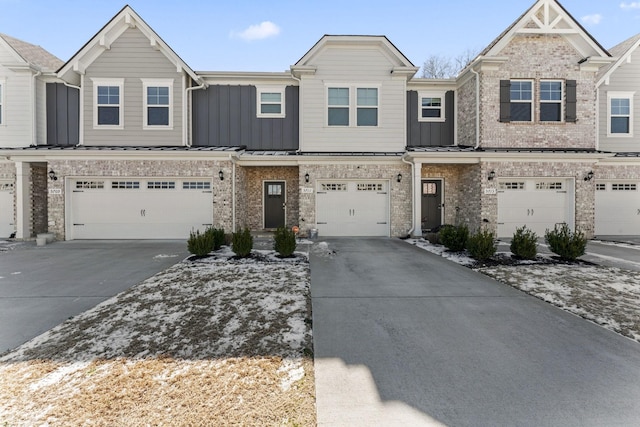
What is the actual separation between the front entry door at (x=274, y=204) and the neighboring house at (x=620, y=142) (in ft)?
40.0

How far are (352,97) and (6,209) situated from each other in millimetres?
13526

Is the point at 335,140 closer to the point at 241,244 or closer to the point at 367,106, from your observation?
the point at 367,106

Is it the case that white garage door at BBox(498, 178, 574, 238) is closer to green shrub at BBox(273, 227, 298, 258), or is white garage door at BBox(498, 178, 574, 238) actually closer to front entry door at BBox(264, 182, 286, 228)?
green shrub at BBox(273, 227, 298, 258)

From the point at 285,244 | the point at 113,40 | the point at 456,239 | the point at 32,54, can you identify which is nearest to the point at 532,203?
the point at 456,239

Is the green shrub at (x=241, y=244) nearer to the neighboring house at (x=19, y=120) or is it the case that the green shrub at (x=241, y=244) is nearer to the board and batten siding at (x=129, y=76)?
the board and batten siding at (x=129, y=76)

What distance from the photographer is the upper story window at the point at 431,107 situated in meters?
13.0

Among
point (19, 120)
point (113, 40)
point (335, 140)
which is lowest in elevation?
point (335, 140)

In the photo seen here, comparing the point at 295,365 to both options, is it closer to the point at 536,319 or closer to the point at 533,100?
the point at 536,319

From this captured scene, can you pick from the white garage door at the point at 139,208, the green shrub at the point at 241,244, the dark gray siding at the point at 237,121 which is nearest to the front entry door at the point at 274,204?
the dark gray siding at the point at 237,121

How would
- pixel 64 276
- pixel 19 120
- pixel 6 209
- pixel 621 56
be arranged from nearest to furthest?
pixel 64 276, pixel 6 209, pixel 19 120, pixel 621 56

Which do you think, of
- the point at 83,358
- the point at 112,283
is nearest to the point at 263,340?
the point at 83,358

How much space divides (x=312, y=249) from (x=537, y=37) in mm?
11185

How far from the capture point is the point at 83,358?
309 centimetres

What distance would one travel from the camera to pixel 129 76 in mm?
11891
